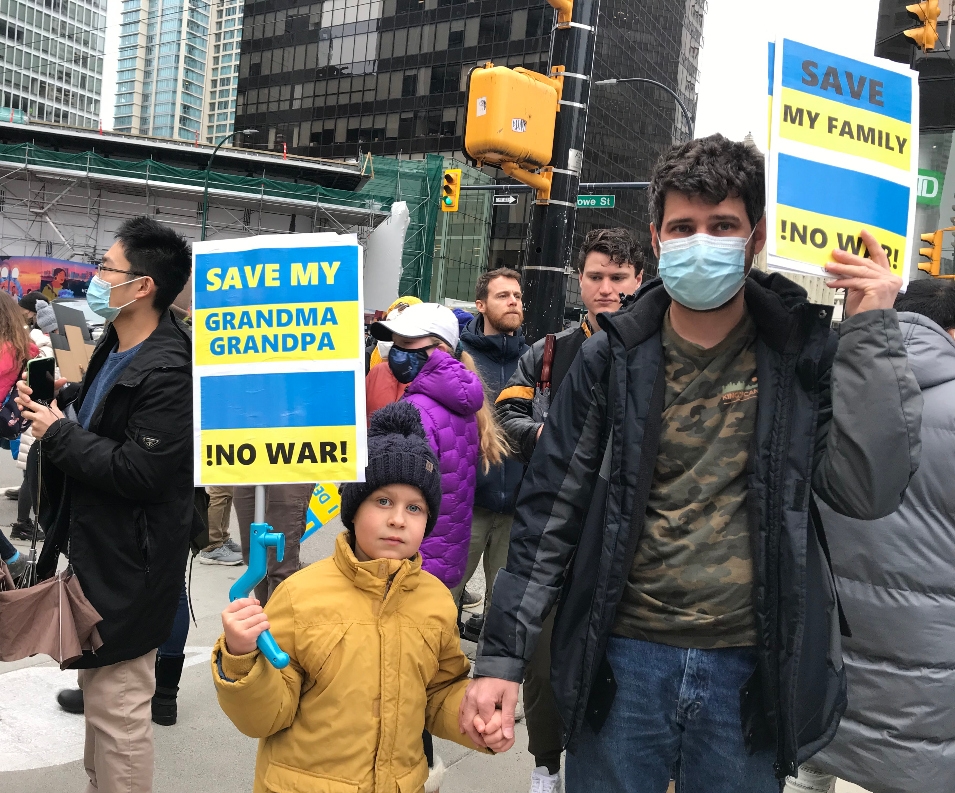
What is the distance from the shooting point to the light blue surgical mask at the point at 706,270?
1.90 meters

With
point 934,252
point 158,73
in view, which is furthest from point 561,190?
point 158,73

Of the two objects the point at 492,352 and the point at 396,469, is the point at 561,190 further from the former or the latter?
the point at 396,469

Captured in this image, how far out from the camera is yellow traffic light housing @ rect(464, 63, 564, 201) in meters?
6.86

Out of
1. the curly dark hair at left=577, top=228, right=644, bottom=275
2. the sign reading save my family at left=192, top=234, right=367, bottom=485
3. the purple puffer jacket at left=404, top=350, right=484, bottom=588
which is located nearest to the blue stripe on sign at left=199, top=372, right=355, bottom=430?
the sign reading save my family at left=192, top=234, right=367, bottom=485

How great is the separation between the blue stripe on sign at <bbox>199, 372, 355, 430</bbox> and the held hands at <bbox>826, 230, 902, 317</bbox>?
1.25m

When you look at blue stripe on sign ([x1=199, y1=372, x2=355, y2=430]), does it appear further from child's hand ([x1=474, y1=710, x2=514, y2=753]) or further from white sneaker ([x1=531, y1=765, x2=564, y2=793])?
white sneaker ([x1=531, y1=765, x2=564, y2=793])

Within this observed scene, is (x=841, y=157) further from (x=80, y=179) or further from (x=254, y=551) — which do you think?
(x=80, y=179)

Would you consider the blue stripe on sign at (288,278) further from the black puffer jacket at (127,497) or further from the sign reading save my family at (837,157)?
the sign reading save my family at (837,157)

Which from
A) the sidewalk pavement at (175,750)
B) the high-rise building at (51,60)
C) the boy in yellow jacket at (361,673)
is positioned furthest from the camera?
the high-rise building at (51,60)

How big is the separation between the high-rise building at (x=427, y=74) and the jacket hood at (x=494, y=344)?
48177 mm

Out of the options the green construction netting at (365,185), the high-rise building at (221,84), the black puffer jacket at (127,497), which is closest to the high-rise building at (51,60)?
the high-rise building at (221,84)

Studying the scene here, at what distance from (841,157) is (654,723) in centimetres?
129

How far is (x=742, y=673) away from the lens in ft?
6.35

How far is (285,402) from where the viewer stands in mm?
2387
